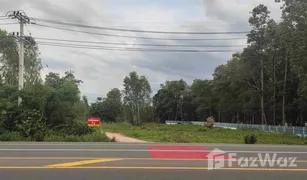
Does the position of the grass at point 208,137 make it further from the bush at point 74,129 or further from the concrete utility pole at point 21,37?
the concrete utility pole at point 21,37

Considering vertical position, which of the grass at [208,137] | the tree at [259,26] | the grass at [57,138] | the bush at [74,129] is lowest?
the grass at [208,137]

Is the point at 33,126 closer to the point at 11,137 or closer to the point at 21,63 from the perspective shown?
the point at 11,137

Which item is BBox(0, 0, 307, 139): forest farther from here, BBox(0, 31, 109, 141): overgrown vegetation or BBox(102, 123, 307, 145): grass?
BBox(102, 123, 307, 145): grass

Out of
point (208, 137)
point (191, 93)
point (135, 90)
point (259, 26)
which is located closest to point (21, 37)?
point (208, 137)

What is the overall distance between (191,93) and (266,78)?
4987 cm

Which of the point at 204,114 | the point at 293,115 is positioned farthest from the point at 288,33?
the point at 204,114

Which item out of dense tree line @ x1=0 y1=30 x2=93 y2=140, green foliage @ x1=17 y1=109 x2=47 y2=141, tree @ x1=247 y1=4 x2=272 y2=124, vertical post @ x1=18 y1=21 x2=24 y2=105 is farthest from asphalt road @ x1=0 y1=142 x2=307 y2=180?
tree @ x1=247 y1=4 x2=272 y2=124

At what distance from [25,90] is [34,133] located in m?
3.41

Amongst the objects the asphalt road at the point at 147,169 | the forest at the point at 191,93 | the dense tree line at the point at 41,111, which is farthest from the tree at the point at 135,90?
the asphalt road at the point at 147,169

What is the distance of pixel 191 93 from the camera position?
351 ft

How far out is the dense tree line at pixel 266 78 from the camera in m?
33.0

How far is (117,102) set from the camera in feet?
351

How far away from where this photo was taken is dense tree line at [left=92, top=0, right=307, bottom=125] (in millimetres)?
32969

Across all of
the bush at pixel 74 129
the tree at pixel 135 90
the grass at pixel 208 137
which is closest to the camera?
the bush at pixel 74 129
